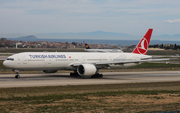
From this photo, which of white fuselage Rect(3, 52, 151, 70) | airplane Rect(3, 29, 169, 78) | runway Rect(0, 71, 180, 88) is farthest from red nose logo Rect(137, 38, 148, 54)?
runway Rect(0, 71, 180, 88)

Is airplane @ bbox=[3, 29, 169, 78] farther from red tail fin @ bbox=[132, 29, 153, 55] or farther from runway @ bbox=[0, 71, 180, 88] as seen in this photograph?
red tail fin @ bbox=[132, 29, 153, 55]

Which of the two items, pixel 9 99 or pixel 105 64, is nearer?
pixel 9 99

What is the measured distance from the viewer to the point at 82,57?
47562 millimetres

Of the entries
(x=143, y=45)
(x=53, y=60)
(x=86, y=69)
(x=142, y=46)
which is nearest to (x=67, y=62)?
(x=53, y=60)

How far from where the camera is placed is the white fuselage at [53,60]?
42.0 m

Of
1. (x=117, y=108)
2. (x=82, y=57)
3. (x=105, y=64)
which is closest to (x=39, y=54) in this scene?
(x=82, y=57)

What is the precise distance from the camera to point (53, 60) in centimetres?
4431

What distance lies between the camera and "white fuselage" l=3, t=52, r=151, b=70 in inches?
1656

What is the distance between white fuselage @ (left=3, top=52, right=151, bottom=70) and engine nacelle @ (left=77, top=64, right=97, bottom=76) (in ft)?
5.07

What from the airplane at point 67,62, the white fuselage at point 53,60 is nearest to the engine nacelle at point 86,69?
the airplane at point 67,62

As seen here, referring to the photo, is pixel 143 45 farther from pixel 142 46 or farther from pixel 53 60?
pixel 53 60

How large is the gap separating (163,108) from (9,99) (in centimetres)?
1284

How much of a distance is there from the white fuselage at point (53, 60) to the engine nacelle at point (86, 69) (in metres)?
1.54

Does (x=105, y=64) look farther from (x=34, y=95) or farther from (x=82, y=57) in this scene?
(x=34, y=95)
